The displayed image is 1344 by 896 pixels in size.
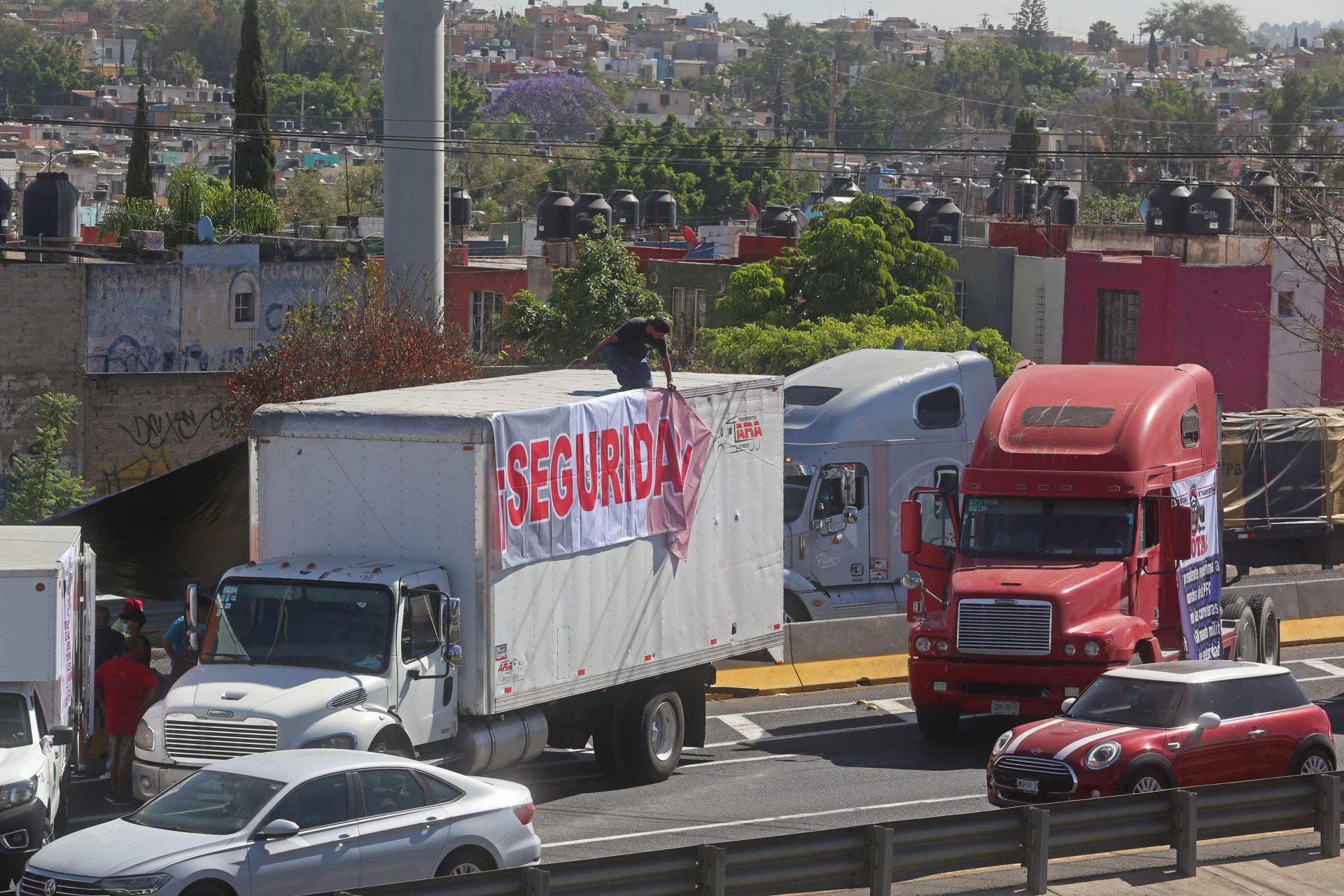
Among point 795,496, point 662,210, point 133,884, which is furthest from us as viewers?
Answer: point 662,210

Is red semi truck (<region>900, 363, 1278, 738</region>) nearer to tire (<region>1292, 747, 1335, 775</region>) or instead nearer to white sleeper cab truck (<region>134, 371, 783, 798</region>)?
tire (<region>1292, 747, 1335, 775</region>)

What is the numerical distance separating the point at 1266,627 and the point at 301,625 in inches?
521

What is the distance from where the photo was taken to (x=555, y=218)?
61875mm

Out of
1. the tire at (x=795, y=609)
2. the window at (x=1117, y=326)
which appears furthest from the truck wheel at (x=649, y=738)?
the window at (x=1117, y=326)

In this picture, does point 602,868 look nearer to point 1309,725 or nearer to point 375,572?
point 375,572

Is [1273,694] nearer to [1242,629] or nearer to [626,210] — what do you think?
[1242,629]

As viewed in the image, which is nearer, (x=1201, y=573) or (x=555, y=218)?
(x=1201, y=573)

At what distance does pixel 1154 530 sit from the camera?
19641mm

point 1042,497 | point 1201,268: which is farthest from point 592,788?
point 1201,268

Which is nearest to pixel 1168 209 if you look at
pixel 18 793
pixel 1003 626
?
pixel 1003 626

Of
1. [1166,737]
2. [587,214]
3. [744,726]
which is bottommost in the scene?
[744,726]

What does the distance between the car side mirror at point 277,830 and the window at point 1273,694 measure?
8.70 metres

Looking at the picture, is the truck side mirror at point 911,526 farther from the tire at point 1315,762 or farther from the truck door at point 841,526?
the tire at point 1315,762

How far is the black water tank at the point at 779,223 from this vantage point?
212 ft
